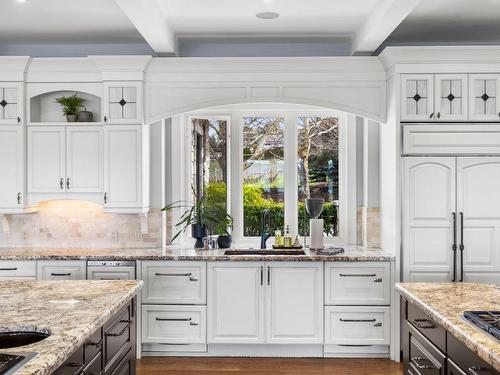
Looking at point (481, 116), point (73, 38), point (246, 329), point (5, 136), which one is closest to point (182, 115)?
point (73, 38)

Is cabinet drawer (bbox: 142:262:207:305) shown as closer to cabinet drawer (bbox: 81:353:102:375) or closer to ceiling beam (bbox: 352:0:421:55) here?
cabinet drawer (bbox: 81:353:102:375)

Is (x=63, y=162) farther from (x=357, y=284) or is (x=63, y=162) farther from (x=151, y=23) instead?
(x=357, y=284)

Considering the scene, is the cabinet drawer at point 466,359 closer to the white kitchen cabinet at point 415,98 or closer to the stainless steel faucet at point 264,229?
the white kitchen cabinet at point 415,98

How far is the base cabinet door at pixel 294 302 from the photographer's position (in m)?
4.53

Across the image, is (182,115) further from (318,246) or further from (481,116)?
(481,116)

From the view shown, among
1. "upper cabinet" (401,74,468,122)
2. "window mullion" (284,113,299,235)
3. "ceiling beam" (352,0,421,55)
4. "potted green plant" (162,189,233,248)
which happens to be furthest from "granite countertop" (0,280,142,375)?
"upper cabinet" (401,74,468,122)

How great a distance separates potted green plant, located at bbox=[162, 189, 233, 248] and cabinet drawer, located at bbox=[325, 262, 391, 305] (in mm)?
1115

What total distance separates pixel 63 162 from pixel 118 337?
2417mm

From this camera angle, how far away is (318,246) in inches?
192

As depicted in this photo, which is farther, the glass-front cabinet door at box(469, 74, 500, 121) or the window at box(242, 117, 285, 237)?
the window at box(242, 117, 285, 237)

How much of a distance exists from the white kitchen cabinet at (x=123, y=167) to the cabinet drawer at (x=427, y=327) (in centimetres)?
263

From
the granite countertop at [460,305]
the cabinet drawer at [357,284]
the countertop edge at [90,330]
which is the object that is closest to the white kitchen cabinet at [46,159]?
the countertop edge at [90,330]

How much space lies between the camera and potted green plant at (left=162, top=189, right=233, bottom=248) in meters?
5.00

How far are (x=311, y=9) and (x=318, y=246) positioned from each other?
2.02 meters
